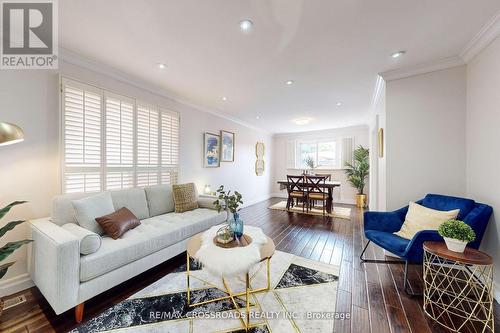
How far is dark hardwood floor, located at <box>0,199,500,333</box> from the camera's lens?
59.8 inches

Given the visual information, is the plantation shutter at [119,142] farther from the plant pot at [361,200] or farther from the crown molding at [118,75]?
the plant pot at [361,200]

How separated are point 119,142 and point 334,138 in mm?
6063

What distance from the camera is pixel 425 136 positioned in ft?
8.29

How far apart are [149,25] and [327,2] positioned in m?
1.52

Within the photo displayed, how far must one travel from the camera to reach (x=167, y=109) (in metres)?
3.43

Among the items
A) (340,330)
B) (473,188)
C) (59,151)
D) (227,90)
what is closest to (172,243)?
(59,151)

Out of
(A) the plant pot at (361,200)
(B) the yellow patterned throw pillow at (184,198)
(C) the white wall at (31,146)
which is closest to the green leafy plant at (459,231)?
(B) the yellow patterned throw pillow at (184,198)

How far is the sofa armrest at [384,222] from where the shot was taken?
2459mm

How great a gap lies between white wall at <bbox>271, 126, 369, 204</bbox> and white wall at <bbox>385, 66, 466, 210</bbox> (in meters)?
3.67

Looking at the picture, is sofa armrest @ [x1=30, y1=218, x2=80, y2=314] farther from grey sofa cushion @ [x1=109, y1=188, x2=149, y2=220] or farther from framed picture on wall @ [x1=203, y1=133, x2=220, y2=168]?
framed picture on wall @ [x1=203, y1=133, x2=220, y2=168]

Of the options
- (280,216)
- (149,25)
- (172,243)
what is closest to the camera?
A: (149,25)

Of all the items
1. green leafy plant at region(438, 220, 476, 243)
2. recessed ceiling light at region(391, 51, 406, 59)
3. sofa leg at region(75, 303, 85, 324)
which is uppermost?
recessed ceiling light at region(391, 51, 406, 59)

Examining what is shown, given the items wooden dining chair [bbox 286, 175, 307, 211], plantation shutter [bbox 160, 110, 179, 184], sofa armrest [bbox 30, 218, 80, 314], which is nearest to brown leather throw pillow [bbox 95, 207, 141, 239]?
sofa armrest [bbox 30, 218, 80, 314]

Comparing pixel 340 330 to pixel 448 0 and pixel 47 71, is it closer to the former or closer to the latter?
pixel 448 0
